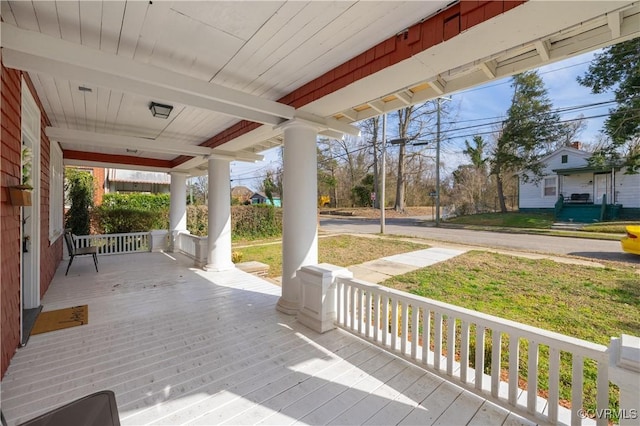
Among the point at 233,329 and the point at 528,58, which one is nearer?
the point at 528,58

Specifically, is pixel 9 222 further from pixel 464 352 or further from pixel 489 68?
pixel 489 68

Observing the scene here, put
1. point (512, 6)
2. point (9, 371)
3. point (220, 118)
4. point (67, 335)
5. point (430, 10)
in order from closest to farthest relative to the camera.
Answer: point (512, 6), point (430, 10), point (9, 371), point (67, 335), point (220, 118)

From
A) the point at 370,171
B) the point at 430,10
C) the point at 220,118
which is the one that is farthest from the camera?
the point at 370,171

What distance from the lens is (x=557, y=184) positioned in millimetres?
15930

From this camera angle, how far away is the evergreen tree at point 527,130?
15.4m

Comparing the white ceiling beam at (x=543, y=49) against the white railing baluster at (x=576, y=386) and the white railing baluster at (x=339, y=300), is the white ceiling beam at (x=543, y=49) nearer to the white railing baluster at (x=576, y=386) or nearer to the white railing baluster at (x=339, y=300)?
the white railing baluster at (x=576, y=386)

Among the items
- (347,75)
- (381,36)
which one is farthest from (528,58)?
(347,75)

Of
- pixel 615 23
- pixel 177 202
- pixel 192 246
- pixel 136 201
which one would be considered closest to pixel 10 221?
pixel 615 23

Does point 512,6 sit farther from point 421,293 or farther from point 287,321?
point 421,293

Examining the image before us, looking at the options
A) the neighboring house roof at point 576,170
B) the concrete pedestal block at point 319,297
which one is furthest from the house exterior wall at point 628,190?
the concrete pedestal block at point 319,297

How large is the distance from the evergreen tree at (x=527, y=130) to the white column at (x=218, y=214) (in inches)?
628

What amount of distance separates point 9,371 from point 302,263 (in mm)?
2752

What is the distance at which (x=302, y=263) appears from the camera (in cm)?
355

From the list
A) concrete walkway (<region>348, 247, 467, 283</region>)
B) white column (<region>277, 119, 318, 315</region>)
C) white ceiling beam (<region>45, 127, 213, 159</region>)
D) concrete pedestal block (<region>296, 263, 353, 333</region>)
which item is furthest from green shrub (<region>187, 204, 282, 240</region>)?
concrete pedestal block (<region>296, 263, 353, 333</region>)
